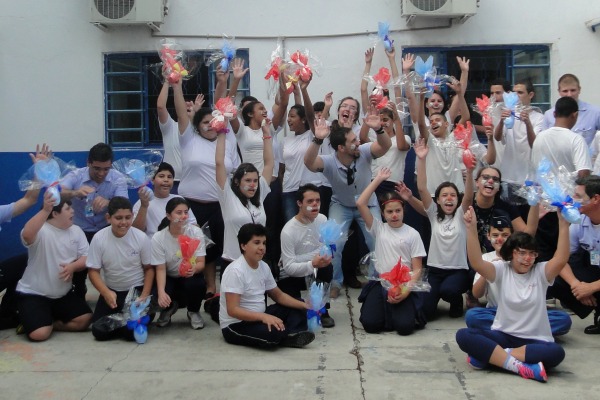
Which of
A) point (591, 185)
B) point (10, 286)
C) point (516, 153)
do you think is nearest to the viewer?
point (591, 185)

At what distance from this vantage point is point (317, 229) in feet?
19.1

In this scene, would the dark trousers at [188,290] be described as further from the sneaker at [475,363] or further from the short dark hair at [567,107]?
the short dark hair at [567,107]

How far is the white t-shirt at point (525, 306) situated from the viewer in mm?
4668

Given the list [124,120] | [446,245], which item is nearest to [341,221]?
[446,245]

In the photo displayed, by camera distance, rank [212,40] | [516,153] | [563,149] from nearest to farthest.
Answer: [563,149] → [516,153] → [212,40]

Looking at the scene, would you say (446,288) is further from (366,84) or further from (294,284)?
(366,84)

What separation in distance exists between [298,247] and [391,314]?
896 mm

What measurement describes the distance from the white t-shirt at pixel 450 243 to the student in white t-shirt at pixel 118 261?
2354 millimetres

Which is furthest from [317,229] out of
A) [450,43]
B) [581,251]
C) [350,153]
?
[450,43]

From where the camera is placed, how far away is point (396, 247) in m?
5.82

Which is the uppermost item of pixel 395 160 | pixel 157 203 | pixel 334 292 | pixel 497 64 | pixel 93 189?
pixel 497 64

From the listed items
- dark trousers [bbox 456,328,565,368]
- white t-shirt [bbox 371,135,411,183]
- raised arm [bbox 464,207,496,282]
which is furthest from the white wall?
dark trousers [bbox 456,328,565,368]

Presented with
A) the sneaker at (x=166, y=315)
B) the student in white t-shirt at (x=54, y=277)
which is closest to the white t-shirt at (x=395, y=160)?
the sneaker at (x=166, y=315)

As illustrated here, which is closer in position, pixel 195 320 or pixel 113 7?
pixel 195 320
